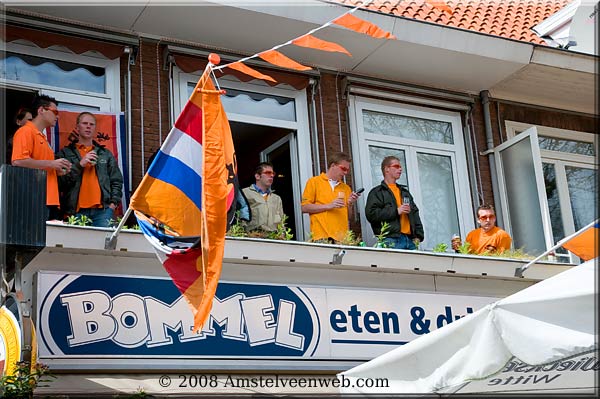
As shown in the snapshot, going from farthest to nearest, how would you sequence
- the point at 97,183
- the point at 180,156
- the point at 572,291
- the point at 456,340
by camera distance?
the point at 97,183
the point at 180,156
the point at 456,340
the point at 572,291

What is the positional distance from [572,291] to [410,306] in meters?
4.78

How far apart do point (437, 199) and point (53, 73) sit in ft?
18.5

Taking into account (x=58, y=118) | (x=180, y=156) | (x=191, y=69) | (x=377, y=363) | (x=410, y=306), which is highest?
(x=191, y=69)

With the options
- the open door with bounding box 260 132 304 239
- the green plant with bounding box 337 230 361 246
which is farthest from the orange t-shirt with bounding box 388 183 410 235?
the open door with bounding box 260 132 304 239

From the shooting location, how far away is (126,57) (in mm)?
11273

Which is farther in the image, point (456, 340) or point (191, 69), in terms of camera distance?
point (191, 69)


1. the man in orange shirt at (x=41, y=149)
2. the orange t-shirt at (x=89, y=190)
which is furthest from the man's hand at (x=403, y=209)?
the man in orange shirt at (x=41, y=149)

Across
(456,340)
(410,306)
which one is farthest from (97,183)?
(456,340)

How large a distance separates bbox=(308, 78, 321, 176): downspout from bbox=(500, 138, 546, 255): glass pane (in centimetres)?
299

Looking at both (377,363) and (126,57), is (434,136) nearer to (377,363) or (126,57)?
(126,57)

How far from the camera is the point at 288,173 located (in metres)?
13.1

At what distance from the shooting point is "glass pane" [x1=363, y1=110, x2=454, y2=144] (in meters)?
12.9

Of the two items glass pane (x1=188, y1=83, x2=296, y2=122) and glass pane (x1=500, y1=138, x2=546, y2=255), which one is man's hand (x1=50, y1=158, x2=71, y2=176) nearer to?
glass pane (x1=188, y1=83, x2=296, y2=122)

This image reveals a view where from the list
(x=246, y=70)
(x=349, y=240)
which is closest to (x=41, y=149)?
(x=246, y=70)
